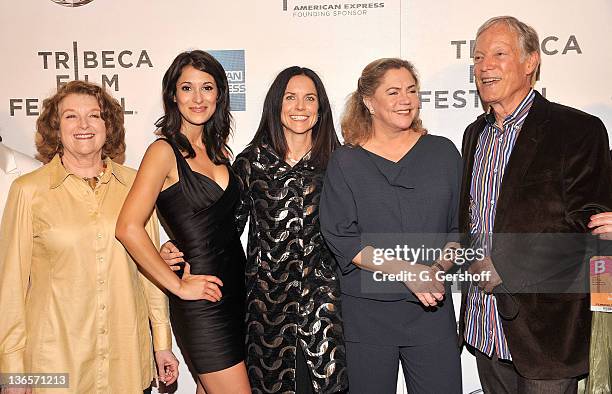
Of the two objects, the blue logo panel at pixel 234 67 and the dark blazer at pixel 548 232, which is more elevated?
the blue logo panel at pixel 234 67

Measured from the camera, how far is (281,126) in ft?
8.80

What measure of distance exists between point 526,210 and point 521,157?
0.21 m

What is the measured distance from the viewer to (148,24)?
333cm

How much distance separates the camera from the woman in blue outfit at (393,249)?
2.43m

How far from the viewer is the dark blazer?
2.29 m

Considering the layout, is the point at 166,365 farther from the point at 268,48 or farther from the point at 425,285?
the point at 268,48

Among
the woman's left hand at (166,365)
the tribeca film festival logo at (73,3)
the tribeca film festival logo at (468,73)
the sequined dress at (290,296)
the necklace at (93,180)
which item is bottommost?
the woman's left hand at (166,365)

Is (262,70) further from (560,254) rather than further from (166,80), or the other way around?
(560,254)

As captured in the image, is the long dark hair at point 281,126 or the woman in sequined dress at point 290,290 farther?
the long dark hair at point 281,126

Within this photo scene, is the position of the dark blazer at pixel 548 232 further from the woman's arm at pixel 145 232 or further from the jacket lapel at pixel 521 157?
the woman's arm at pixel 145 232

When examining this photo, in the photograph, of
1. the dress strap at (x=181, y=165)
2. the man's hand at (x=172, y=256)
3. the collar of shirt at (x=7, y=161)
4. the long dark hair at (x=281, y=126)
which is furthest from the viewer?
the collar of shirt at (x=7, y=161)

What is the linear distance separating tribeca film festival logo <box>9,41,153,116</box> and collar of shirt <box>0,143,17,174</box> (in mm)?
597

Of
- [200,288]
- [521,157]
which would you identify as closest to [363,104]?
[521,157]

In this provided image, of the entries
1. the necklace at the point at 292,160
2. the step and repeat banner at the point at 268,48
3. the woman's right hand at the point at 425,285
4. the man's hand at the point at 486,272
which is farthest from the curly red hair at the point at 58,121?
the man's hand at the point at 486,272
